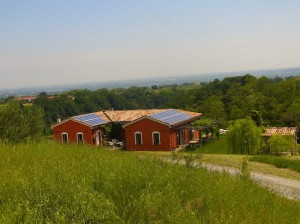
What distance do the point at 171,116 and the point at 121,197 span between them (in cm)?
2893

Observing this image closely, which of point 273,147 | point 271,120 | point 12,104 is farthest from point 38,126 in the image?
point 271,120

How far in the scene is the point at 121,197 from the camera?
611 cm

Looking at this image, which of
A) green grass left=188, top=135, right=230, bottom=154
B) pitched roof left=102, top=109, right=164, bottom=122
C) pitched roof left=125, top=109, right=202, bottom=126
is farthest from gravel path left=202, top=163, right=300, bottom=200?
pitched roof left=102, top=109, right=164, bottom=122

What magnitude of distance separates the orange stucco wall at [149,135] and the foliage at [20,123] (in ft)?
51.2

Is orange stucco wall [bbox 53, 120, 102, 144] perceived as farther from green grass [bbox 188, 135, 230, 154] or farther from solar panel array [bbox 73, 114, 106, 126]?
green grass [bbox 188, 135, 230, 154]

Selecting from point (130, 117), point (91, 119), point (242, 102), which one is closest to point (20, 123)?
point (91, 119)

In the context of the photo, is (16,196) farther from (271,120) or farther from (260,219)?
(271,120)

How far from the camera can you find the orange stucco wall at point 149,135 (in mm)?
32000

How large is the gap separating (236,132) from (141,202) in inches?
1075

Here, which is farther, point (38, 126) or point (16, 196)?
point (38, 126)

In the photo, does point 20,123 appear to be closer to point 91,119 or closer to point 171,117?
point 91,119

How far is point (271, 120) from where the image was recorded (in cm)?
5609

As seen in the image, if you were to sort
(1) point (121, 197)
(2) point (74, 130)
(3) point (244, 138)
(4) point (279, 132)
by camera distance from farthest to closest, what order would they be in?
1. (4) point (279, 132)
2. (2) point (74, 130)
3. (3) point (244, 138)
4. (1) point (121, 197)

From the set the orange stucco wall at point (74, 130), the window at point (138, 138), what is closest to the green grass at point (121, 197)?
the window at point (138, 138)
